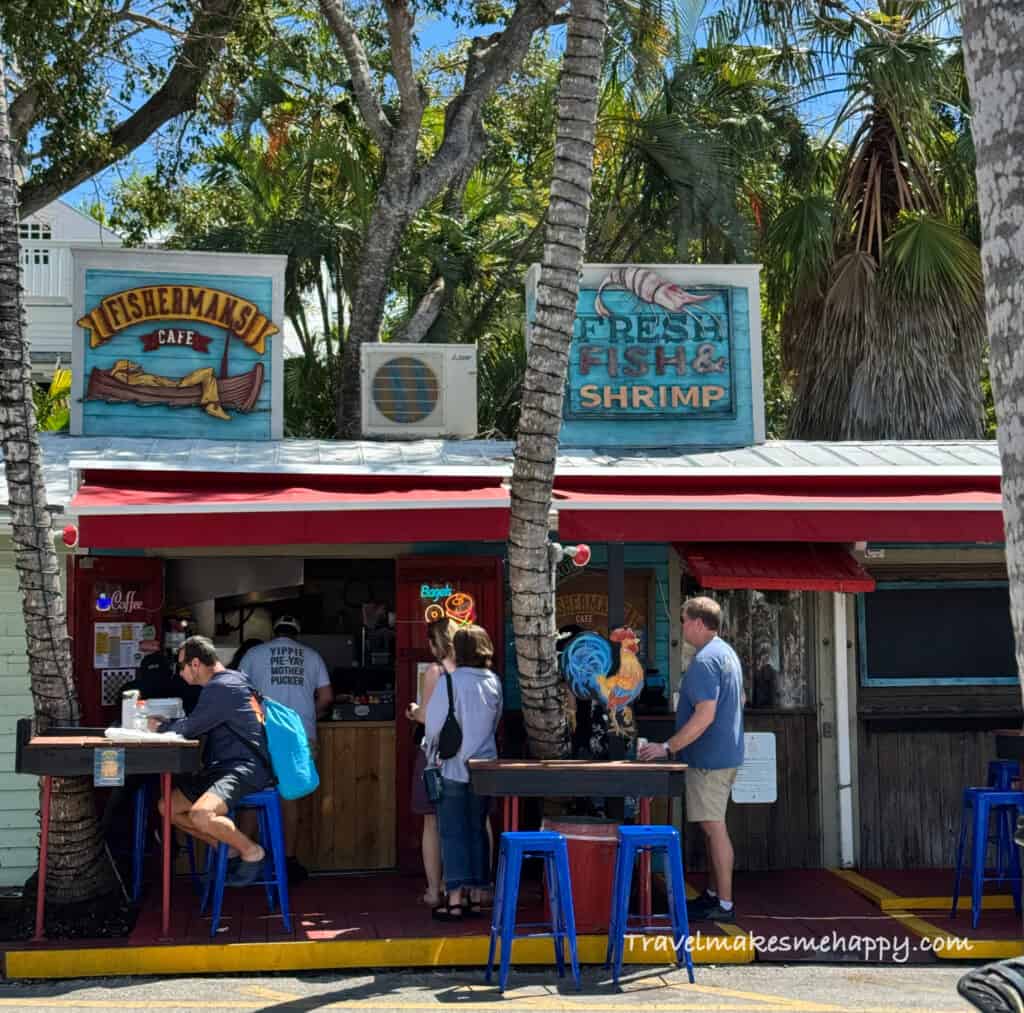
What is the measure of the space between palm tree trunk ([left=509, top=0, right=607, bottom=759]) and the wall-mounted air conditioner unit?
4.25 metres

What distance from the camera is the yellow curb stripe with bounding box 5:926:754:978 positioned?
7449mm

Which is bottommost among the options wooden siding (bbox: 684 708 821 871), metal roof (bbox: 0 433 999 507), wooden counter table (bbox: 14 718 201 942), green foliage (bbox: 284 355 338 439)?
wooden siding (bbox: 684 708 821 871)

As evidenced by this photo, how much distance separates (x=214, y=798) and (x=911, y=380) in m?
9.75

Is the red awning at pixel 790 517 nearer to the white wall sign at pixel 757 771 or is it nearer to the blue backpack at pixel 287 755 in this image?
the white wall sign at pixel 757 771

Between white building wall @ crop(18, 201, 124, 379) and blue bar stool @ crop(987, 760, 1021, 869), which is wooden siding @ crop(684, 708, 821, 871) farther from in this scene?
white building wall @ crop(18, 201, 124, 379)

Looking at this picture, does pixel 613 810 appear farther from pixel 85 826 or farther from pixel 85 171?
pixel 85 171

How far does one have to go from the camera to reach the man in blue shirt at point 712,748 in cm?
824

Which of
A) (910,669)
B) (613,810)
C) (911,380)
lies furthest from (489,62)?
(613,810)

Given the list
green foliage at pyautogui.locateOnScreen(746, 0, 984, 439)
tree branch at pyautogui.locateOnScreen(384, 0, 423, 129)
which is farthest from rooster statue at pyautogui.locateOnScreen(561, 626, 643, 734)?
tree branch at pyautogui.locateOnScreen(384, 0, 423, 129)

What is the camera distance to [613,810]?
867 centimetres

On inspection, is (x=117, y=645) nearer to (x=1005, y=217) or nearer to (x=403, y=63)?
(x=1005, y=217)

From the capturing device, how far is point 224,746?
8.16 m

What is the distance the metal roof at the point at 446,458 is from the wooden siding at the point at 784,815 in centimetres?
183

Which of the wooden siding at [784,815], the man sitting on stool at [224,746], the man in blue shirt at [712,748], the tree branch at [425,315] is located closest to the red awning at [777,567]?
the man in blue shirt at [712,748]
